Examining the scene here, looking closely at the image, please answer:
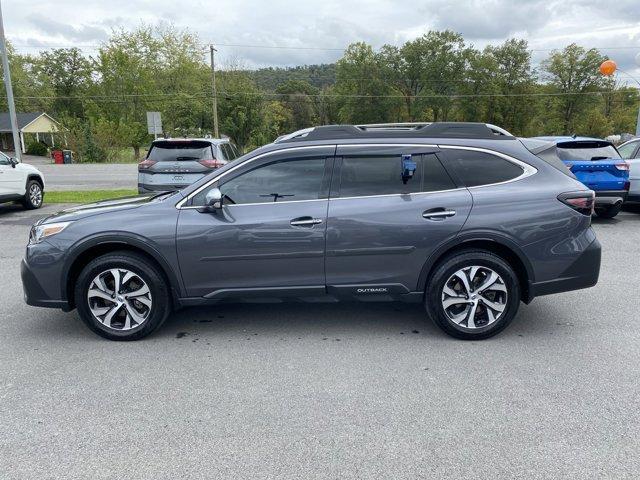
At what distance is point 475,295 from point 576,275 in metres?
0.88

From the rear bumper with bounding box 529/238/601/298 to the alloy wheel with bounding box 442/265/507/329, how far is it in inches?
12.4

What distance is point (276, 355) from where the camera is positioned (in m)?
4.00

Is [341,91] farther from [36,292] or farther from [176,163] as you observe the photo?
[36,292]

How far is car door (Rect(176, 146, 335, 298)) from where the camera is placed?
411cm

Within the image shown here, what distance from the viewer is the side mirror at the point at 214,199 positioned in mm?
4027

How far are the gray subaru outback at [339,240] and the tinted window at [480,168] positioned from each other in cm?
1

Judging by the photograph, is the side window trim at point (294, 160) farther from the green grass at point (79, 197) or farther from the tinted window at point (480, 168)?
the green grass at point (79, 197)

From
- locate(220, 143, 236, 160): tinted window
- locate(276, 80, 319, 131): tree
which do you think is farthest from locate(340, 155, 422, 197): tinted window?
locate(276, 80, 319, 131): tree

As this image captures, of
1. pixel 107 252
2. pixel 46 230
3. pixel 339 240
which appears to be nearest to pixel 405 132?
pixel 339 240

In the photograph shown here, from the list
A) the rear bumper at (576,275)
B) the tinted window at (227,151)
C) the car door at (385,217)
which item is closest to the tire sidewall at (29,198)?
the tinted window at (227,151)

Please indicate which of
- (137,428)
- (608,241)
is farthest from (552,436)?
(608,241)

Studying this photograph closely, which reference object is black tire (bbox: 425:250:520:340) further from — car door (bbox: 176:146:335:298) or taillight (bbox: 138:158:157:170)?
taillight (bbox: 138:158:157:170)

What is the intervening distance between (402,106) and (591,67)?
23.2m

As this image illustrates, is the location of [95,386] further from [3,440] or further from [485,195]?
[485,195]
